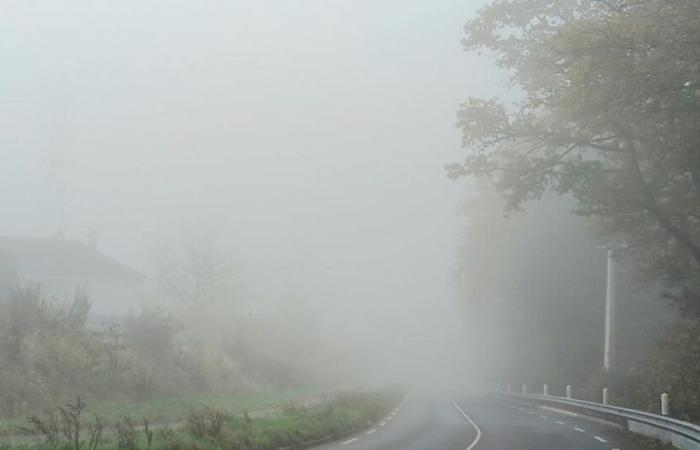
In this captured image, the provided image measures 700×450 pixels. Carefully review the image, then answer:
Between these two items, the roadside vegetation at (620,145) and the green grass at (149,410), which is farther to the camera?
the green grass at (149,410)

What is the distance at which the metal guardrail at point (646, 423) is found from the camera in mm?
20084

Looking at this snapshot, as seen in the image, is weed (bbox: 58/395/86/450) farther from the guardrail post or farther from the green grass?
the guardrail post

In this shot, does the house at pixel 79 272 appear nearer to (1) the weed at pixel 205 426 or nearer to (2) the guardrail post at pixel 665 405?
(2) the guardrail post at pixel 665 405

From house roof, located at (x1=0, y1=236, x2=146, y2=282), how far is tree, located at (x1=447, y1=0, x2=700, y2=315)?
54.4 metres

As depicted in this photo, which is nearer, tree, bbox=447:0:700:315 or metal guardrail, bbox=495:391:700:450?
tree, bbox=447:0:700:315

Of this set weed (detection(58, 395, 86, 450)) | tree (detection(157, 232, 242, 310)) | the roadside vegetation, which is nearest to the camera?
weed (detection(58, 395, 86, 450))

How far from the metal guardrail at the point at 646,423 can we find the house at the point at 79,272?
44.8 meters

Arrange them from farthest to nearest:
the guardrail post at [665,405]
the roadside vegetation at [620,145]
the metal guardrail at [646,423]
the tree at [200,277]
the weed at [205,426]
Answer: the tree at [200,277] < the guardrail post at [665,405] < the metal guardrail at [646,423] < the roadside vegetation at [620,145] < the weed at [205,426]

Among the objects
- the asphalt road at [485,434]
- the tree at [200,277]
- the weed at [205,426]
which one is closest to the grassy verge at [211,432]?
the weed at [205,426]

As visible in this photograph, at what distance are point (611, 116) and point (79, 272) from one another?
62.3m

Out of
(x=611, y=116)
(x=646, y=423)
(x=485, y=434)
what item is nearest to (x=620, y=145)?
(x=611, y=116)

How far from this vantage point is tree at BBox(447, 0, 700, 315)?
17.5m

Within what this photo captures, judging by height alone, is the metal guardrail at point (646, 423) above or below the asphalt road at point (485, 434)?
above

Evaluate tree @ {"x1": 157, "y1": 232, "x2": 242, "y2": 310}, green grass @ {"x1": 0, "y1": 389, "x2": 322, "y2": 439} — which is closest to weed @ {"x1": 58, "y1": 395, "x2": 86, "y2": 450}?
green grass @ {"x1": 0, "y1": 389, "x2": 322, "y2": 439}
